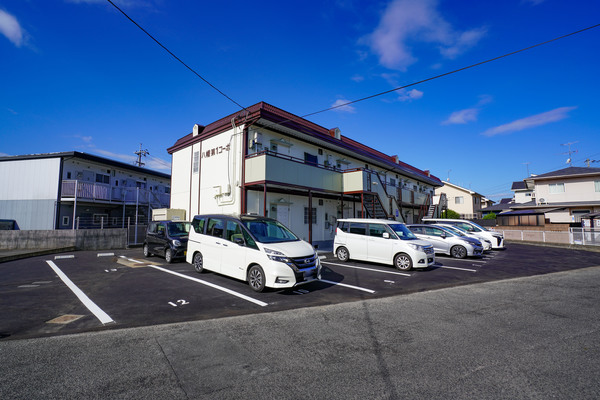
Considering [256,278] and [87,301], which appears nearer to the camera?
[87,301]

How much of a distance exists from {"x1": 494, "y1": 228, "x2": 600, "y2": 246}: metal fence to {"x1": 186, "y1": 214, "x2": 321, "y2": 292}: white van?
65.3ft

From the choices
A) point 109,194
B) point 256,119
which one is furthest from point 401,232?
point 109,194

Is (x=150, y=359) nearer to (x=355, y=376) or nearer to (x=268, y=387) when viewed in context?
(x=268, y=387)

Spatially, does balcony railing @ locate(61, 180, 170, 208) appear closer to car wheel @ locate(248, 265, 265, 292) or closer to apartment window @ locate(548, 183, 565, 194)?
car wheel @ locate(248, 265, 265, 292)

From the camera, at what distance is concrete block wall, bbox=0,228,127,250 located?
45.6ft

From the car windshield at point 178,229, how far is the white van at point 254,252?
288 cm

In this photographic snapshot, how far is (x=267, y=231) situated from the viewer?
24.0ft

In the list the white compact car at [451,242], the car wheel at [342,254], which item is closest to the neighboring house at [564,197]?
the white compact car at [451,242]

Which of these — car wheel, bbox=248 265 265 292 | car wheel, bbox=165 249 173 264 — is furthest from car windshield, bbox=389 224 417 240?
car wheel, bbox=165 249 173 264

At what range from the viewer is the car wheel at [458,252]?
12.1 m

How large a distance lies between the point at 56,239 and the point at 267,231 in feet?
45.3

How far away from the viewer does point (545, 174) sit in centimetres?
3002

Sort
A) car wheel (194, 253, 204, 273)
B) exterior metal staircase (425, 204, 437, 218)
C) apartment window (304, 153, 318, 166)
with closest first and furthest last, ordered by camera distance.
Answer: car wheel (194, 253, 204, 273) < apartment window (304, 153, 318, 166) < exterior metal staircase (425, 204, 437, 218)

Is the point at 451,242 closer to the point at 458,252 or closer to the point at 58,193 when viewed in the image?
the point at 458,252
